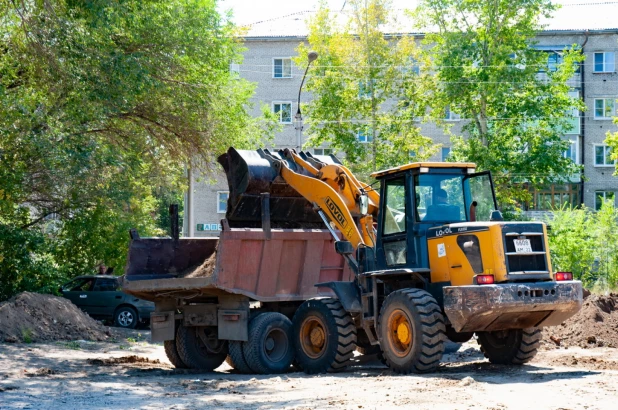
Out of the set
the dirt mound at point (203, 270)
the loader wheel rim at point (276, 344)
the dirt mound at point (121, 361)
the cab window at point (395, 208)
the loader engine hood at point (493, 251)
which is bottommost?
the dirt mound at point (121, 361)

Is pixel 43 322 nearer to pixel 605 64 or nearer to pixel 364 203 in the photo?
pixel 364 203

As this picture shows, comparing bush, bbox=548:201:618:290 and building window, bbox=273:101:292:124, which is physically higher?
building window, bbox=273:101:292:124

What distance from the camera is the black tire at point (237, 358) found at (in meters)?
14.3

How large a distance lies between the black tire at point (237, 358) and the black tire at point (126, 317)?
39.7ft

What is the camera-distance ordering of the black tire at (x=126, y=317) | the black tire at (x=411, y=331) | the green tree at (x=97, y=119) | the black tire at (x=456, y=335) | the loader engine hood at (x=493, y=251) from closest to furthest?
the black tire at (x=411, y=331)
the loader engine hood at (x=493, y=251)
the black tire at (x=456, y=335)
the green tree at (x=97, y=119)
the black tire at (x=126, y=317)

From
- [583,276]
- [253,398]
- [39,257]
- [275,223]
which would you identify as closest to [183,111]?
[39,257]

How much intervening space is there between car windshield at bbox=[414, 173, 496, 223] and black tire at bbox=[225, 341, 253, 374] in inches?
139

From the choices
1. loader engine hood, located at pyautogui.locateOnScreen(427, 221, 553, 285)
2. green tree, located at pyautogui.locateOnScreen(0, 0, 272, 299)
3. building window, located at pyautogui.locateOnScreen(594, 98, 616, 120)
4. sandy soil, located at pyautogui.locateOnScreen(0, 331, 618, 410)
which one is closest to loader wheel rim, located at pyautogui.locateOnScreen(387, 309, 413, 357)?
sandy soil, located at pyautogui.locateOnScreen(0, 331, 618, 410)

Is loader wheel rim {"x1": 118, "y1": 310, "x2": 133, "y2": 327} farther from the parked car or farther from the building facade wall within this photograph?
the building facade wall

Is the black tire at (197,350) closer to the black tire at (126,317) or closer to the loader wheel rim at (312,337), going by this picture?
the loader wheel rim at (312,337)

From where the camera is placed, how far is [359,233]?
14016 mm

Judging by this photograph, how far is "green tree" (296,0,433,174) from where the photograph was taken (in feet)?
136

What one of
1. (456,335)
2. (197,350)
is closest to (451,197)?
(456,335)

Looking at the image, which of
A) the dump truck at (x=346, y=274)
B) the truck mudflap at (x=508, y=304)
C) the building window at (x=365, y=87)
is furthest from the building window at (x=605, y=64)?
the truck mudflap at (x=508, y=304)
